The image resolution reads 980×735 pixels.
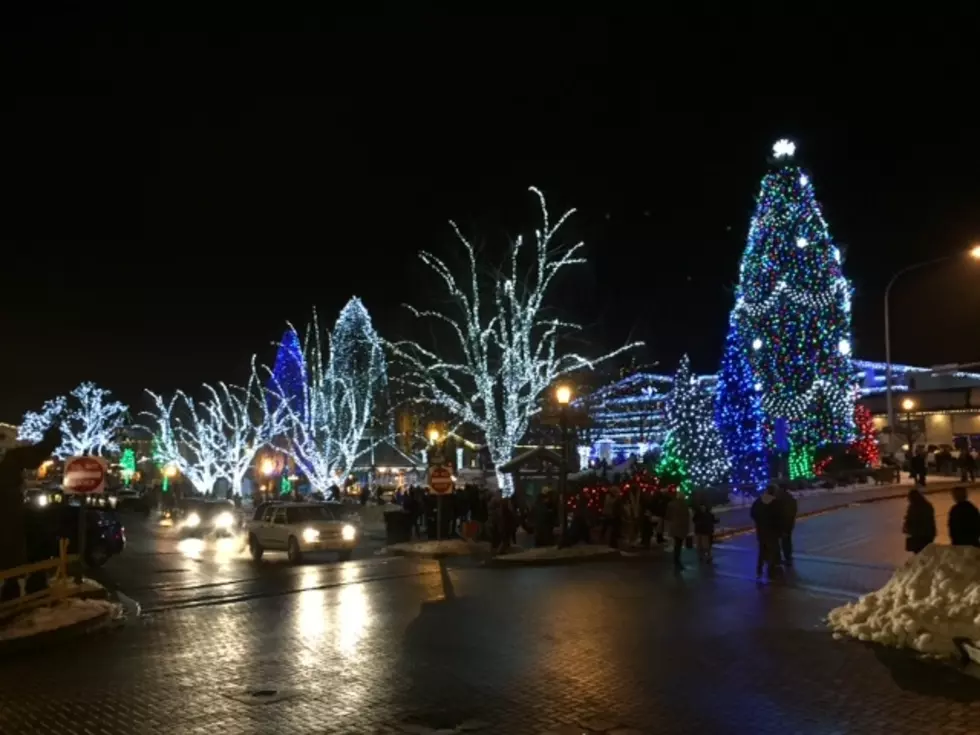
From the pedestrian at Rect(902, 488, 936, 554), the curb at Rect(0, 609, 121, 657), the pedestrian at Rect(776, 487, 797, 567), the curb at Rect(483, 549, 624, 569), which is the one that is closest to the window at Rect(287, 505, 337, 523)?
the curb at Rect(483, 549, 624, 569)

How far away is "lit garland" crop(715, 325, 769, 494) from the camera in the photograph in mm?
39156

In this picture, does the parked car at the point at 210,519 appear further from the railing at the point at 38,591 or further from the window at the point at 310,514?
the railing at the point at 38,591

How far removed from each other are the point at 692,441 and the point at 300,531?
15964 millimetres

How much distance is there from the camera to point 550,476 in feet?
112

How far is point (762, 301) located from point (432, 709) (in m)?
36.8

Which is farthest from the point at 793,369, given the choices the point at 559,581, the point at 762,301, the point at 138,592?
the point at 138,592

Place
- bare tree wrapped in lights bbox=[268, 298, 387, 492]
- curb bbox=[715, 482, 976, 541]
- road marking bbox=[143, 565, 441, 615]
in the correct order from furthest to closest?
bare tree wrapped in lights bbox=[268, 298, 387, 492]
curb bbox=[715, 482, 976, 541]
road marking bbox=[143, 565, 441, 615]

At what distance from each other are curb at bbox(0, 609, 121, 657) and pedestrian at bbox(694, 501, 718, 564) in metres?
11.5

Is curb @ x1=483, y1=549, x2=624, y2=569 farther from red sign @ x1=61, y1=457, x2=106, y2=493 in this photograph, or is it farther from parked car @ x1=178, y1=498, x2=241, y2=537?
parked car @ x1=178, y1=498, x2=241, y2=537

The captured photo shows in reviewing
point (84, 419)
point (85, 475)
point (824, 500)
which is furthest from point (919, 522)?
point (84, 419)

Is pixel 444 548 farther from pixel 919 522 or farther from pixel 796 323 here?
pixel 796 323

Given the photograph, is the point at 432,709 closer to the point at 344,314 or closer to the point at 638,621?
the point at 638,621

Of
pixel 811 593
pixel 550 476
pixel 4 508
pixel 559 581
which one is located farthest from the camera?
pixel 550 476

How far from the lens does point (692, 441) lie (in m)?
35.0
